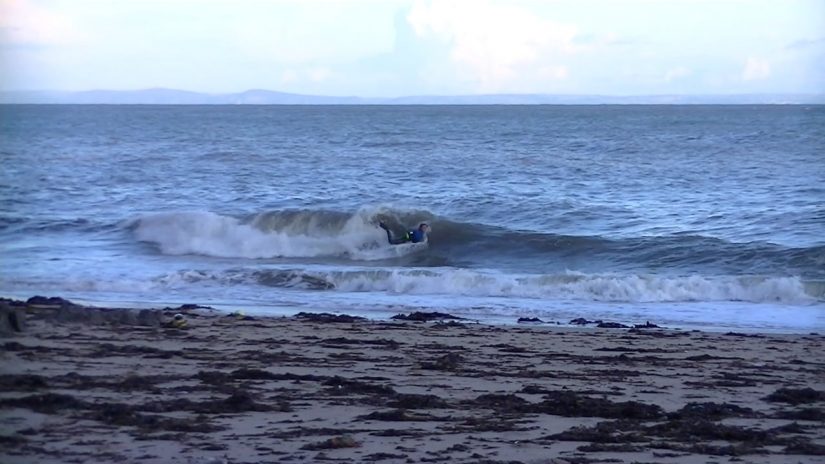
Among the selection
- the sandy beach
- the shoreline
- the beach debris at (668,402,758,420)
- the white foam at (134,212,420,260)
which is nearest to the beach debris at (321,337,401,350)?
the sandy beach

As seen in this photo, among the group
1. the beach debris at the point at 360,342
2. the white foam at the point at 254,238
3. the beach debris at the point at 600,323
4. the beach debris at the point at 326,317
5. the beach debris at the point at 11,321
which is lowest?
the white foam at the point at 254,238

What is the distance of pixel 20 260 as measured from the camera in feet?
51.5

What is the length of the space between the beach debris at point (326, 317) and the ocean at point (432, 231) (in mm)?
1023

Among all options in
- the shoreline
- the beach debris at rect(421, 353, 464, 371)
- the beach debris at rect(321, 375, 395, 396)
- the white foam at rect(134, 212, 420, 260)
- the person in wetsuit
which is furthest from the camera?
the person in wetsuit

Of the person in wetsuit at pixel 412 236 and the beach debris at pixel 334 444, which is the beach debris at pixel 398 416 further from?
the person in wetsuit at pixel 412 236

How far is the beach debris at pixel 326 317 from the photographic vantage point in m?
11.8

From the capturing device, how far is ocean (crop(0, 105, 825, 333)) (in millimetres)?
14539

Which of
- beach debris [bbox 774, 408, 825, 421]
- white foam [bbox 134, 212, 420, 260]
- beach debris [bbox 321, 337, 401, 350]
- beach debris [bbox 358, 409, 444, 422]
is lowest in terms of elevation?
white foam [bbox 134, 212, 420, 260]

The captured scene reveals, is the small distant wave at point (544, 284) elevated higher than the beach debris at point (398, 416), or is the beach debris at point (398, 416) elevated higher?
the beach debris at point (398, 416)

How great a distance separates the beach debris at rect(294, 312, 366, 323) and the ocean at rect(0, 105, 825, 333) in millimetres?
1023

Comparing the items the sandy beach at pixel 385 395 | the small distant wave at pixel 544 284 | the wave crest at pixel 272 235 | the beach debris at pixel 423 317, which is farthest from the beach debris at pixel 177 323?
the wave crest at pixel 272 235

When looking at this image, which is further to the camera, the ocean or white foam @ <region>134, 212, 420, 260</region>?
white foam @ <region>134, 212, 420, 260</region>

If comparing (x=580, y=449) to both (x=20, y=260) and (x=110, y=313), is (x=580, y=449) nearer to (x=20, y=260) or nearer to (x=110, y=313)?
(x=110, y=313)

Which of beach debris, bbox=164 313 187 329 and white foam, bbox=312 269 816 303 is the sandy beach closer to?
beach debris, bbox=164 313 187 329
